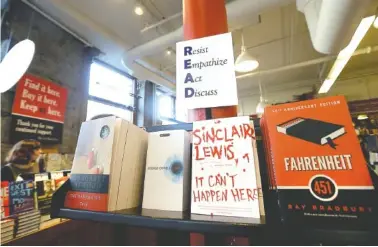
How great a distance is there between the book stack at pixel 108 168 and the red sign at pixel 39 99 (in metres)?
2.75

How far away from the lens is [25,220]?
1768 mm

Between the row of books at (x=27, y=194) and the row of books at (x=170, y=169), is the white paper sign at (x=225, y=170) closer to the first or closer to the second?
the row of books at (x=170, y=169)

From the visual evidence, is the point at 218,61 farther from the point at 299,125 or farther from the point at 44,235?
the point at 44,235

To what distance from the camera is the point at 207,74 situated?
2.97 ft

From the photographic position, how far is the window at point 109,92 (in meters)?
4.43

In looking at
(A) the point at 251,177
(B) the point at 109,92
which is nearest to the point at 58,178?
(A) the point at 251,177

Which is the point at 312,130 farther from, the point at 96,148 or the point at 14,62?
the point at 14,62

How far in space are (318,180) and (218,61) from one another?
23.4 inches

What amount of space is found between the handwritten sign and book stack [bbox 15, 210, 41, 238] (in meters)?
1.46

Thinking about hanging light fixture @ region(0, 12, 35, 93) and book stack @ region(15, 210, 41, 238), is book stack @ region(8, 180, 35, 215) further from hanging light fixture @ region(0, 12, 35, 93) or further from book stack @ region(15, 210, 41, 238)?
hanging light fixture @ region(0, 12, 35, 93)

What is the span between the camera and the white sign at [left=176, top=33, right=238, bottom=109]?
2.85ft

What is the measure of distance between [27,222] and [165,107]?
562cm

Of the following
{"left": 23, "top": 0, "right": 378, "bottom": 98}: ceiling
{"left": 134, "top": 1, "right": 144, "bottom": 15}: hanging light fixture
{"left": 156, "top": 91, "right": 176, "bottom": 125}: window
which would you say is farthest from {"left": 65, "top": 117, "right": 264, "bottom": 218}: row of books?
{"left": 156, "top": 91, "right": 176, "bottom": 125}: window

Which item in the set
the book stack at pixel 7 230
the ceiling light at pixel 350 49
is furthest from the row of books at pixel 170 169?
the ceiling light at pixel 350 49
